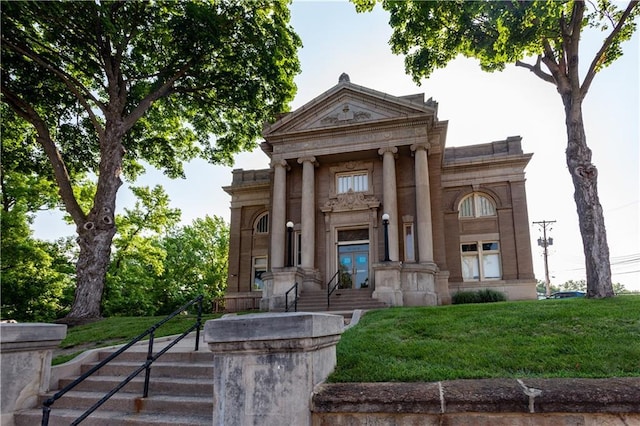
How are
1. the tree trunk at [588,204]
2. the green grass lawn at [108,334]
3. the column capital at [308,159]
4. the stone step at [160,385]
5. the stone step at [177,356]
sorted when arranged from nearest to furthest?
the stone step at [160,385] < the stone step at [177,356] < the green grass lawn at [108,334] < the tree trunk at [588,204] < the column capital at [308,159]

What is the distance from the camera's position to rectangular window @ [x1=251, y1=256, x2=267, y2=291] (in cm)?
2644

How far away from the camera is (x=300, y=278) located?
750 inches

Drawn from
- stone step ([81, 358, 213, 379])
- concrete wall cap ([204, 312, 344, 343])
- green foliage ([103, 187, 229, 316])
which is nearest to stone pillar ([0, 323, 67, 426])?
stone step ([81, 358, 213, 379])

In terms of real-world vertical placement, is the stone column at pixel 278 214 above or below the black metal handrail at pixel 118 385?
above

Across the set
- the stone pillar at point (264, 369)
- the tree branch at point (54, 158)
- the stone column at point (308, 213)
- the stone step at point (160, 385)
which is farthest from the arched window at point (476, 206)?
the stone pillar at point (264, 369)

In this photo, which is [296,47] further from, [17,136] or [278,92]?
[17,136]

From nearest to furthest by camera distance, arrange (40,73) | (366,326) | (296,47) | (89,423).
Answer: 1. (89,423)
2. (366,326)
3. (40,73)
4. (296,47)

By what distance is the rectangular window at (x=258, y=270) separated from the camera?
26.4m

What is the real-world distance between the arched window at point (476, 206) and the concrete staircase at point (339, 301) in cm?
982

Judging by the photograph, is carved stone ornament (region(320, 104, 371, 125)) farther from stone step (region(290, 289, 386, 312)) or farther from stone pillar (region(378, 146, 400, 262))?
stone step (region(290, 289, 386, 312))

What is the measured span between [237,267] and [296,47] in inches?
558

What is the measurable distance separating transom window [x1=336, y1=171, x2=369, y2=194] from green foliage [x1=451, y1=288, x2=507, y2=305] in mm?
7421

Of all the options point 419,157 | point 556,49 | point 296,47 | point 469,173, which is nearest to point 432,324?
point 556,49

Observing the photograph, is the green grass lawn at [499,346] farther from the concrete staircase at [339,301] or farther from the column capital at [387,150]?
the column capital at [387,150]
